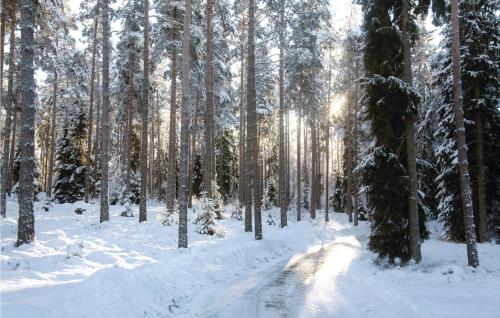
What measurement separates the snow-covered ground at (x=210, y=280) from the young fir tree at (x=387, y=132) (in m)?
1.21

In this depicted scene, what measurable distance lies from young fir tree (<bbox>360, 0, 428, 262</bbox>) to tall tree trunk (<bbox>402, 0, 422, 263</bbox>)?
0.65ft

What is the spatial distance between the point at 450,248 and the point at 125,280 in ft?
46.6

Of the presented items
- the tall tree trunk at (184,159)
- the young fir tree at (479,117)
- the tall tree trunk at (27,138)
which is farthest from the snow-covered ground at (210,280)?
the young fir tree at (479,117)

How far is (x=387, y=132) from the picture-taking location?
45.6 feet

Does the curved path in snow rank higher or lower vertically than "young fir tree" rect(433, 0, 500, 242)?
lower

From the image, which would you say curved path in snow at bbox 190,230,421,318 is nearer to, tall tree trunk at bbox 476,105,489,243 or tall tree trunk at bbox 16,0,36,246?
tall tree trunk at bbox 16,0,36,246

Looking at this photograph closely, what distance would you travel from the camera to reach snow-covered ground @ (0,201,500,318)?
7480mm

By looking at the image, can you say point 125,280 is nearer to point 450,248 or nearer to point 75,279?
point 75,279

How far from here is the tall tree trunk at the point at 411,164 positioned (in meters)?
13.6

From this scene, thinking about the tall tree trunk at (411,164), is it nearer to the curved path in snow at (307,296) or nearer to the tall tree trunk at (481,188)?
the curved path in snow at (307,296)

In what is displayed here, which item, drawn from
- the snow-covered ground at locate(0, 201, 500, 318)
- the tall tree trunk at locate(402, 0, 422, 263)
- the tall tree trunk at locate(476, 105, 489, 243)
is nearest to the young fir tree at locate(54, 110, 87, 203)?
the snow-covered ground at locate(0, 201, 500, 318)

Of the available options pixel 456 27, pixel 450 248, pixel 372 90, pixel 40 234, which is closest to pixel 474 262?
pixel 450 248

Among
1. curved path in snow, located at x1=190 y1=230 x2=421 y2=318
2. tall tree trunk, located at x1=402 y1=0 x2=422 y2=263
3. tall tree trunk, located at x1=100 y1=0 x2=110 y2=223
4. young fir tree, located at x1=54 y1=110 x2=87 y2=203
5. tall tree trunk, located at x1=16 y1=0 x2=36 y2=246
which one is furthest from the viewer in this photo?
young fir tree, located at x1=54 y1=110 x2=87 y2=203

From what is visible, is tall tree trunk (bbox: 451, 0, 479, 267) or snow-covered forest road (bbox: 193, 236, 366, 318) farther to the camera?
tall tree trunk (bbox: 451, 0, 479, 267)
